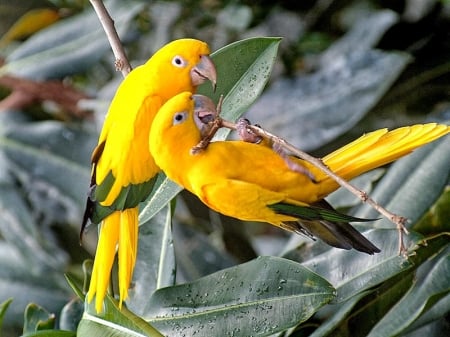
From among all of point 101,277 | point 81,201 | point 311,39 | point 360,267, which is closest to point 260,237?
point 311,39

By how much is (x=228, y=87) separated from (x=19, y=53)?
0.72 meters

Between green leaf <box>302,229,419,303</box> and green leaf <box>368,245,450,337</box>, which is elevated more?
green leaf <box>302,229,419,303</box>

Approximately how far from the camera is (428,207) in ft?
2.57

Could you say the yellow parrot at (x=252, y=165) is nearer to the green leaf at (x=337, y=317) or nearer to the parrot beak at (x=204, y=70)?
the parrot beak at (x=204, y=70)

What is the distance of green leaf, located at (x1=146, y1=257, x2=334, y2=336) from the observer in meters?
0.58

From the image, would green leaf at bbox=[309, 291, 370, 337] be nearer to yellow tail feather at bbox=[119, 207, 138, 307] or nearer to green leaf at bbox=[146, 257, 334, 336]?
green leaf at bbox=[146, 257, 334, 336]

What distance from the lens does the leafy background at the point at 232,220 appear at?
0.64 m

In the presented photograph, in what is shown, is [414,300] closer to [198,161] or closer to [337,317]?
[337,317]

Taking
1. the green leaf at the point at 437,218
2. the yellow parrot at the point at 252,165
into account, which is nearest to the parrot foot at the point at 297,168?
the yellow parrot at the point at 252,165

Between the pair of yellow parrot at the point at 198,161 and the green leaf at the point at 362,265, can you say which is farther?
the green leaf at the point at 362,265

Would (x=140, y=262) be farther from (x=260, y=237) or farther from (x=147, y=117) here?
(x=260, y=237)

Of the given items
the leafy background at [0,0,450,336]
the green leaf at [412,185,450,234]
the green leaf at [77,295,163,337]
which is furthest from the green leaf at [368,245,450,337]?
the green leaf at [77,295,163,337]

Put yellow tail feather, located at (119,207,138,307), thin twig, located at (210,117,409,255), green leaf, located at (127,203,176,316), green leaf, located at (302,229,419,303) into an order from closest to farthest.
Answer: thin twig, located at (210,117,409,255) → yellow tail feather, located at (119,207,138,307) → green leaf, located at (302,229,419,303) → green leaf, located at (127,203,176,316)

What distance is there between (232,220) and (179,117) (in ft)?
2.96
